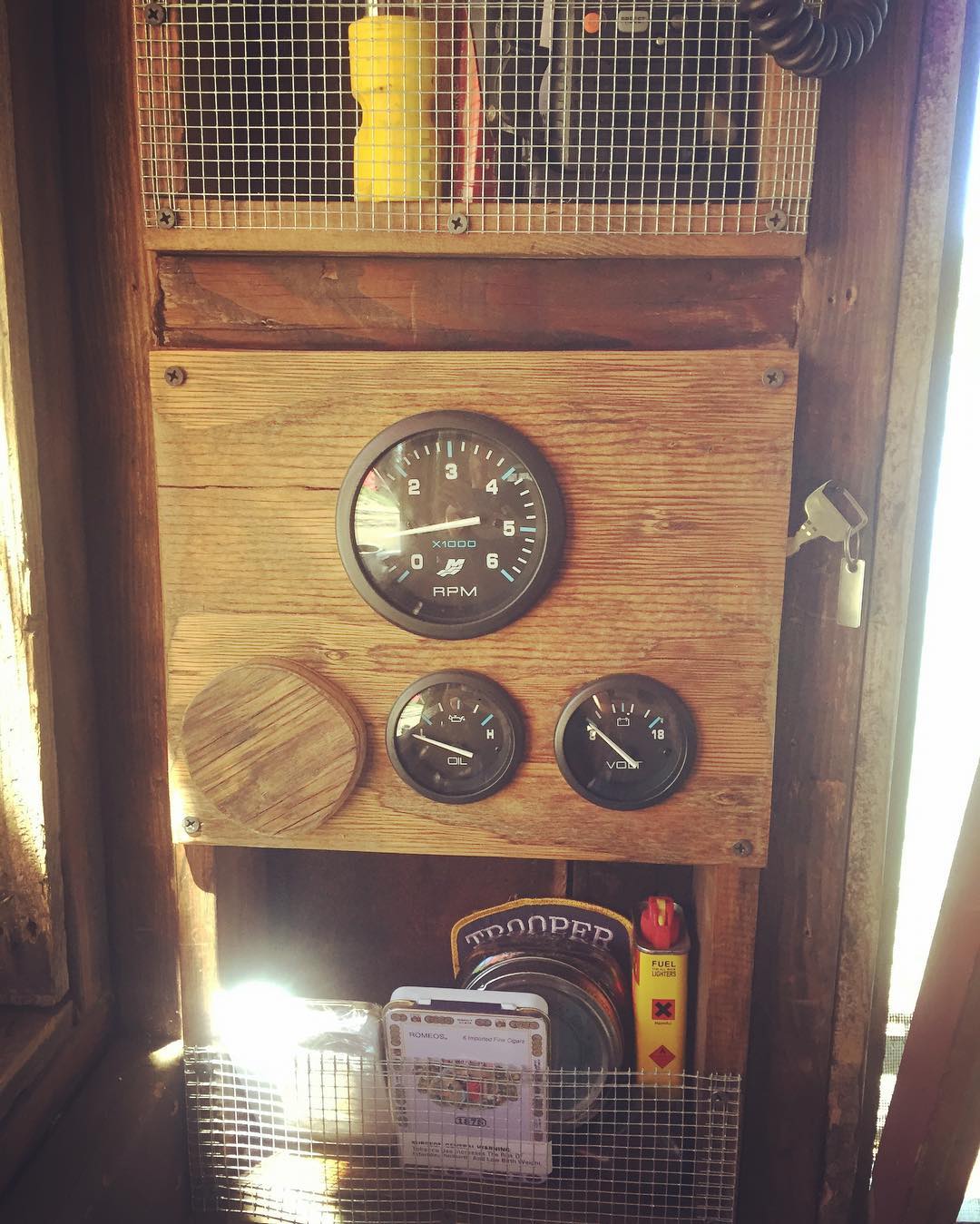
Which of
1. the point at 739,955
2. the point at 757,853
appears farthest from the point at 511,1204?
the point at 757,853

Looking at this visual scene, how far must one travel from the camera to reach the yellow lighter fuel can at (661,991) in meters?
1.16

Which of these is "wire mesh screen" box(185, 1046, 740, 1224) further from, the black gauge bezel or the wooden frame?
the black gauge bezel

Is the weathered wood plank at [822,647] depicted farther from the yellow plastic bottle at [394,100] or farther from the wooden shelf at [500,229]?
the yellow plastic bottle at [394,100]

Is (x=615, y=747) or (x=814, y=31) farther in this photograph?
(x=615, y=747)

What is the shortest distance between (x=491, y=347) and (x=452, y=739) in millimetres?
478

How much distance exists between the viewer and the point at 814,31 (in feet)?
2.94

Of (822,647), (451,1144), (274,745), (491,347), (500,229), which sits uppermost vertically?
(500,229)

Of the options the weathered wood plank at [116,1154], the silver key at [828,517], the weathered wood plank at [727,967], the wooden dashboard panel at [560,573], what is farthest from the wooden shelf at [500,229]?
the weathered wood plank at [116,1154]

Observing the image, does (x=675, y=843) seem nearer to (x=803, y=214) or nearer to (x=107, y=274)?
(x=803, y=214)

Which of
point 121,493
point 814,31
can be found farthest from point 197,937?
point 814,31

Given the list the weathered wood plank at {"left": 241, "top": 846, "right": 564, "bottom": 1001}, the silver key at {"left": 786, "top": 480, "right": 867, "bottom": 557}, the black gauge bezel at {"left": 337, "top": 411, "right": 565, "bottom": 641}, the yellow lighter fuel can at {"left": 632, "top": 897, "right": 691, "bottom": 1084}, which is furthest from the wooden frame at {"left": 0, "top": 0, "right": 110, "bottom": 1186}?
the silver key at {"left": 786, "top": 480, "right": 867, "bottom": 557}

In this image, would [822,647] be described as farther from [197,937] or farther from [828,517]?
[197,937]

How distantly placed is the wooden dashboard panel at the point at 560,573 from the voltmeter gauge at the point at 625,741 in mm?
20

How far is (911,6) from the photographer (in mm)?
1016
